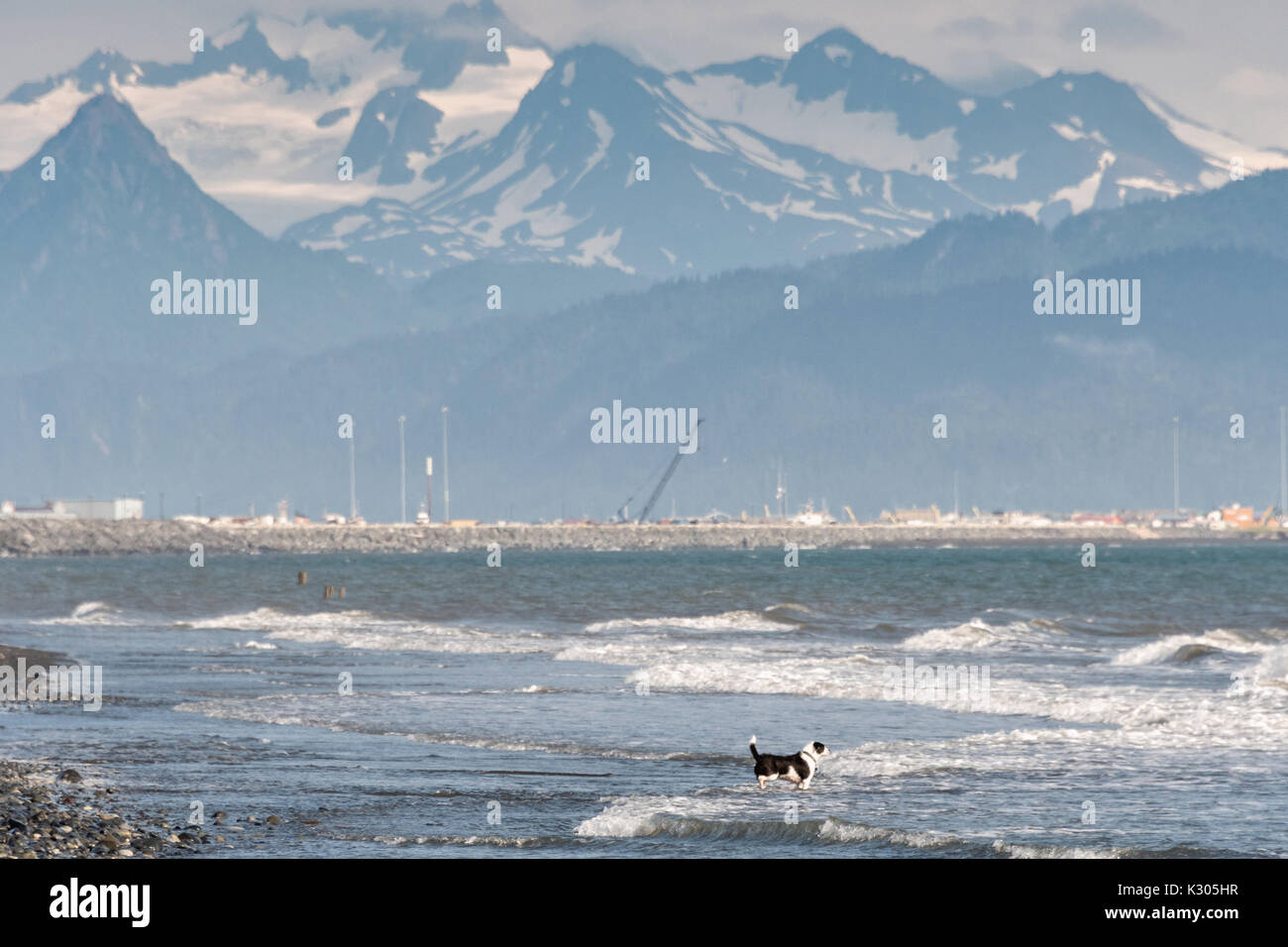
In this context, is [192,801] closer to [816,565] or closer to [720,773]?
[720,773]

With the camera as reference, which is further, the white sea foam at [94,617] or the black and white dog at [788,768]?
the white sea foam at [94,617]

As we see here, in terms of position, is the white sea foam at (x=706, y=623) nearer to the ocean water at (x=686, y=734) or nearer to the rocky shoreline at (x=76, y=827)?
the ocean water at (x=686, y=734)

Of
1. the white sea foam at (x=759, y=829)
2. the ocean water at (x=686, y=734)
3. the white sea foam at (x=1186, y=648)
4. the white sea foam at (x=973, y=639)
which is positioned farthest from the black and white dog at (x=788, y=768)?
Answer: the white sea foam at (x=973, y=639)

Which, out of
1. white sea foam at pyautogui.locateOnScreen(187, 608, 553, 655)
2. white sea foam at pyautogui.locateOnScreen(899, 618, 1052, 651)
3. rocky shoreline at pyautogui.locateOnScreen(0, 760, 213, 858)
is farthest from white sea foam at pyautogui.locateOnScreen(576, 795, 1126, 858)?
white sea foam at pyautogui.locateOnScreen(899, 618, 1052, 651)

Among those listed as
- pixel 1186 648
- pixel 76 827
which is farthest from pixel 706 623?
pixel 76 827

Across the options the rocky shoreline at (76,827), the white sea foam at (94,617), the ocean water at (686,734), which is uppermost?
the white sea foam at (94,617)

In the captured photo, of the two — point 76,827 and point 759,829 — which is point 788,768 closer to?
point 759,829
